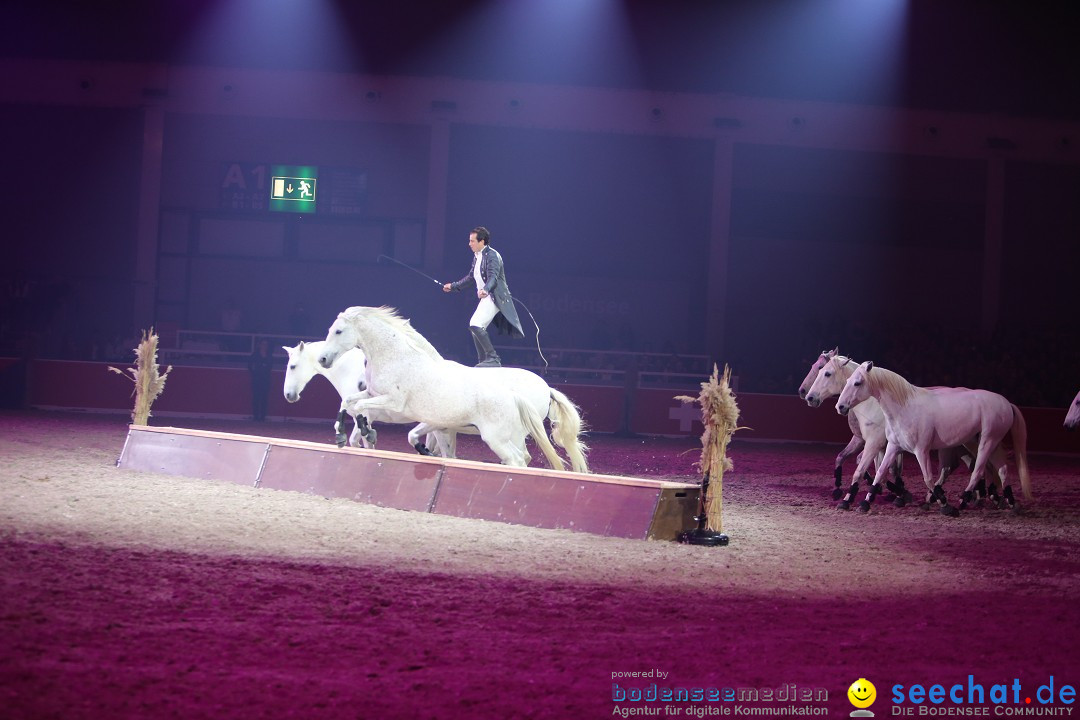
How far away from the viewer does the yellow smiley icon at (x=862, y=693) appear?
3.91m

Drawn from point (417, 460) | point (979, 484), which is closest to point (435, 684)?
point (417, 460)

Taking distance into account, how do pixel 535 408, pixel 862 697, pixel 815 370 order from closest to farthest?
pixel 862 697 < pixel 535 408 < pixel 815 370

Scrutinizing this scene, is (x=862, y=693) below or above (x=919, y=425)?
below

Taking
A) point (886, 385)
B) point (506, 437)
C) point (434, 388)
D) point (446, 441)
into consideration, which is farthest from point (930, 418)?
point (434, 388)

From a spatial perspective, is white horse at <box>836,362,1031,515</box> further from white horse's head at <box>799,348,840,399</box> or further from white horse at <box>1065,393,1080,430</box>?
white horse at <box>1065,393,1080,430</box>

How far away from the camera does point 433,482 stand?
8641 mm

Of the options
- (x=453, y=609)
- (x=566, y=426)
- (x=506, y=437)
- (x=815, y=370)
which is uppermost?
(x=815, y=370)

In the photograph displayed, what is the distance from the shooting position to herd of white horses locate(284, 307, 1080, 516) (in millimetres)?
9031

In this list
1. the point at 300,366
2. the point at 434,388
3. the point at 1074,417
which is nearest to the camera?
the point at 434,388

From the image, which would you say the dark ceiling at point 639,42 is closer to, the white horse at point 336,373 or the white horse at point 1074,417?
the white horse at point 1074,417

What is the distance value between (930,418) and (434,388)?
523 cm

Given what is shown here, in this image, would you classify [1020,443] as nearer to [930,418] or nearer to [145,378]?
[930,418]

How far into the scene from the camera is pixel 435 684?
3.92 metres

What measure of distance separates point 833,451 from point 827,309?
735 cm
